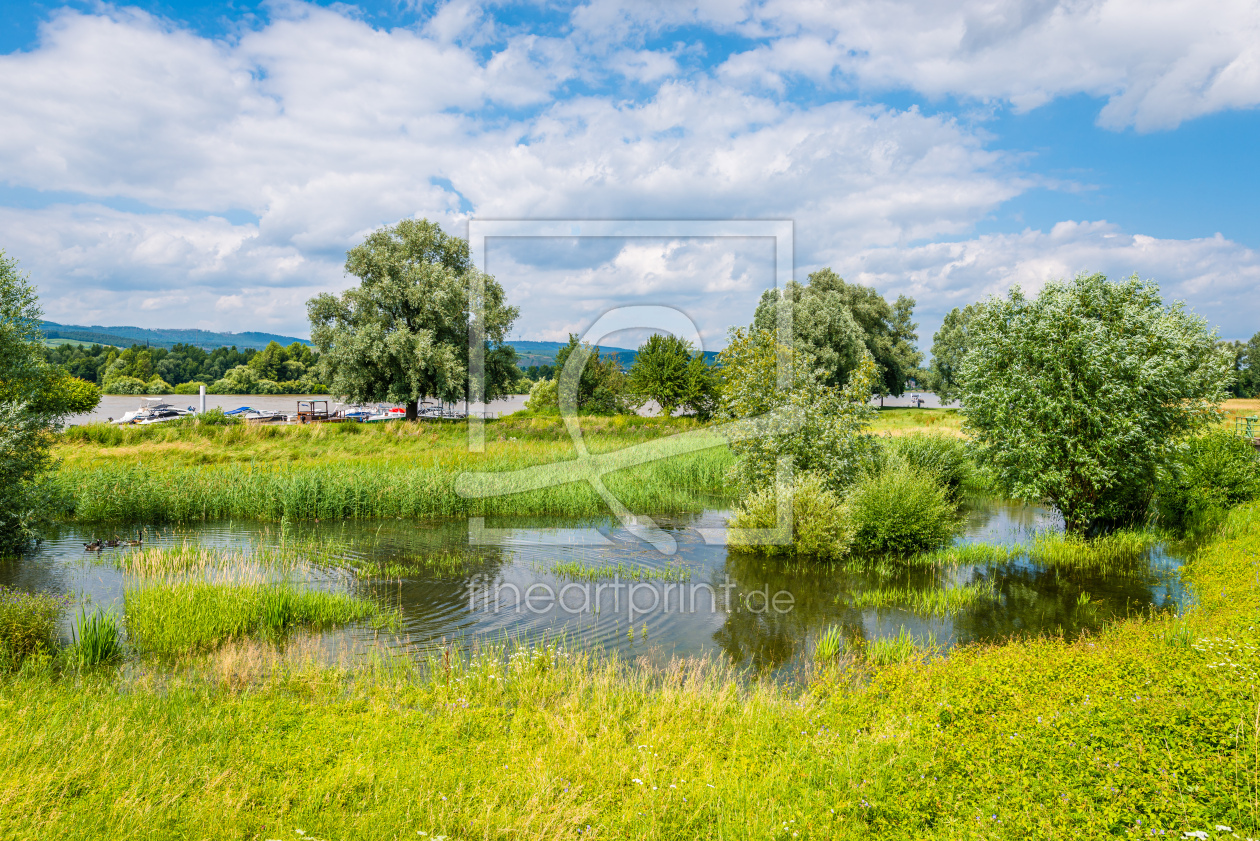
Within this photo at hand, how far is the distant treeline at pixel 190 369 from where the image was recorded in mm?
111312

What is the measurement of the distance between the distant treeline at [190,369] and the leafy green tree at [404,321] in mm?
63519

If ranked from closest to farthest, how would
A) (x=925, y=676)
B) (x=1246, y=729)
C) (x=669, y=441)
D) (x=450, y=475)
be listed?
(x=1246, y=729) → (x=925, y=676) → (x=450, y=475) → (x=669, y=441)

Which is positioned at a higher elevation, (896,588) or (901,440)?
(901,440)

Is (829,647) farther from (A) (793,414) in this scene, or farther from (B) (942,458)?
(B) (942,458)

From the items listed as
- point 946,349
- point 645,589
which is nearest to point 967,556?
point 645,589

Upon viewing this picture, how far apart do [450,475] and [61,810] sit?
2021 centimetres

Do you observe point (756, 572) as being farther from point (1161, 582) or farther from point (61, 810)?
point (61, 810)

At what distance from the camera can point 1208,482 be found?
2280cm

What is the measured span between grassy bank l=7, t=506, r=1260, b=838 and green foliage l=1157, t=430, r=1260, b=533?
14963 millimetres

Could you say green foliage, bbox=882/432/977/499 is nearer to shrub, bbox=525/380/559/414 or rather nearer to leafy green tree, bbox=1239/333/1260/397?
shrub, bbox=525/380/559/414

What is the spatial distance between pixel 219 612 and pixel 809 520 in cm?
1375

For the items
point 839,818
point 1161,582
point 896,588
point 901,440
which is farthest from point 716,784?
point 901,440

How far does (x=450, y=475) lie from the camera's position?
25.5 metres

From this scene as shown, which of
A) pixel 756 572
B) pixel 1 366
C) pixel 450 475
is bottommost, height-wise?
pixel 756 572
